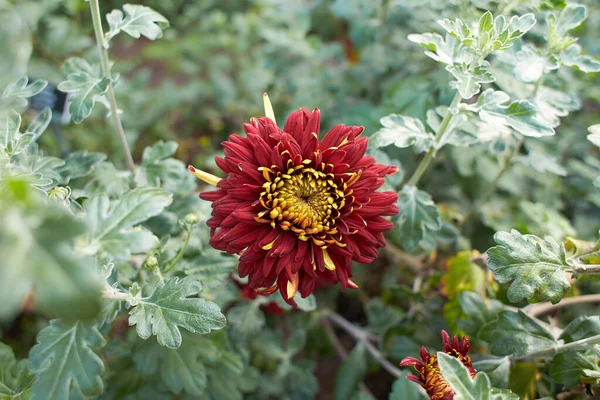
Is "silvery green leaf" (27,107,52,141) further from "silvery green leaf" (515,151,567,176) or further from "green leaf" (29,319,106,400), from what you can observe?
"silvery green leaf" (515,151,567,176)

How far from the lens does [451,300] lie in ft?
3.70

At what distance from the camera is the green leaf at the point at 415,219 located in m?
0.97

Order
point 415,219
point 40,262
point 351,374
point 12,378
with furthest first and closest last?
point 351,374
point 415,219
point 12,378
point 40,262

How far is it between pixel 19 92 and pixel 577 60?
3.59 feet

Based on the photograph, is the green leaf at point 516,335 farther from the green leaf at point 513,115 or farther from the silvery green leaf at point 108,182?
the silvery green leaf at point 108,182

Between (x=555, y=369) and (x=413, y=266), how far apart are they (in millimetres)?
547

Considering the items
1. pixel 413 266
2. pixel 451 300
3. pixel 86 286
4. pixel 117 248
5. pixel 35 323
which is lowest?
pixel 35 323

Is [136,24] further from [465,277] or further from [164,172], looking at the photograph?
[465,277]

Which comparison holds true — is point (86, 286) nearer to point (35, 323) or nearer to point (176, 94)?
point (35, 323)

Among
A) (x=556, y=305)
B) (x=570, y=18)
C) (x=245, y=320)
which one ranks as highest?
(x=570, y=18)

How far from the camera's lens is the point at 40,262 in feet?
1.41

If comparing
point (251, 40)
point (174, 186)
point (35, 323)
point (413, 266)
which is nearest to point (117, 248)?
point (174, 186)

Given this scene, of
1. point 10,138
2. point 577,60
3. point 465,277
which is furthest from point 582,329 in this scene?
point 10,138

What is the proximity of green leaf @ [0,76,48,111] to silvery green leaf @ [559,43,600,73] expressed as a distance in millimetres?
1034
